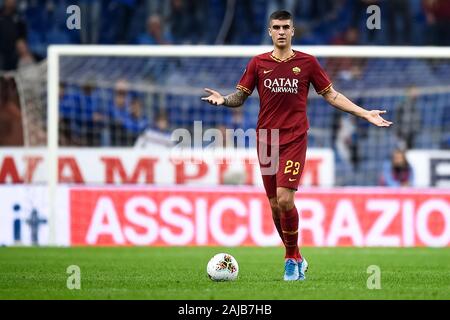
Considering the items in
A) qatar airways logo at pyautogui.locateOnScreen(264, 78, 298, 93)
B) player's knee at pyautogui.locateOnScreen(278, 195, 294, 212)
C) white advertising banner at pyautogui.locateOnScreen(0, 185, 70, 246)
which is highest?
qatar airways logo at pyautogui.locateOnScreen(264, 78, 298, 93)

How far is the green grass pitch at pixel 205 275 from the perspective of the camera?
900 centimetres

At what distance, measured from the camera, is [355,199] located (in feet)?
56.1

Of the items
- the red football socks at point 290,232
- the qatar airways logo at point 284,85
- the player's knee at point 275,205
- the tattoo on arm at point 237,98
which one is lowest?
the red football socks at point 290,232

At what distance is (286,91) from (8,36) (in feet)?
41.2

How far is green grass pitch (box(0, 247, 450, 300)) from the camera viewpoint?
29.5 ft

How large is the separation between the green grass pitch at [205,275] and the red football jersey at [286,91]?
4.63ft

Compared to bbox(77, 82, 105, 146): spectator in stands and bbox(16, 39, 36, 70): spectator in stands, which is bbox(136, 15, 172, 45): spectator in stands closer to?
bbox(16, 39, 36, 70): spectator in stands

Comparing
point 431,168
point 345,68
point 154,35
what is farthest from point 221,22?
point 431,168

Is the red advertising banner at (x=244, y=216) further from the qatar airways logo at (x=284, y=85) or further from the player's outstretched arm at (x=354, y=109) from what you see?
the qatar airways logo at (x=284, y=85)

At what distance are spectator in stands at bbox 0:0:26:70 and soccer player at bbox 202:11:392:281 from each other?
480 inches

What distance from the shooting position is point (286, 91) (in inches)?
404

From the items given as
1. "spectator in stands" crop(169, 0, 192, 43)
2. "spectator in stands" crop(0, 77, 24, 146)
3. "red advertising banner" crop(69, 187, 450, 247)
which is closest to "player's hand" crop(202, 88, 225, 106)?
"red advertising banner" crop(69, 187, 450, 247)

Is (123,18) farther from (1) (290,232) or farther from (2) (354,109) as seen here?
(1) (290,232)

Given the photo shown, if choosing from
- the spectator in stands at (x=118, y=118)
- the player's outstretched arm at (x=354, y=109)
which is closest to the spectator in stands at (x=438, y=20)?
the spectator in stands at (x=118, y=118)
